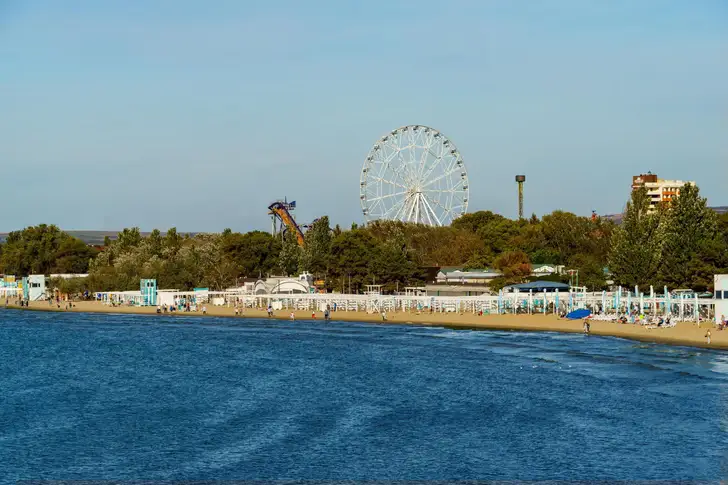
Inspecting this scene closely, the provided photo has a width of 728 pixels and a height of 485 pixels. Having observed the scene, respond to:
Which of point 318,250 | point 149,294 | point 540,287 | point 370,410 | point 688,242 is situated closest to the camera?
point 370,410

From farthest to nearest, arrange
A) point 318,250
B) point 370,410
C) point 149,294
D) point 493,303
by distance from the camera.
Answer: point 318,250, point 149,294, point 493,303, point 370,410

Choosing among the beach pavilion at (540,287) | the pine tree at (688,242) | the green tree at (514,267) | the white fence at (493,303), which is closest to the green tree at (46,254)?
the white fence at (493,303)

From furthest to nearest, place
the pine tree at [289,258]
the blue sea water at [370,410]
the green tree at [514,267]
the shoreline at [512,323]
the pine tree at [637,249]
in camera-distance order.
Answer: the pine tree at [289,258]
the green tree at [514,267]
the pine tree at [637,249]
the shoreline at [512,323]
the blue sea water at [370,410]

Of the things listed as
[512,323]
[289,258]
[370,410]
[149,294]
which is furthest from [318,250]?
[370,410]

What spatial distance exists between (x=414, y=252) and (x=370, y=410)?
92.8m

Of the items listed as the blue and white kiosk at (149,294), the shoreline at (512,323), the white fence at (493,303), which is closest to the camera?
the shoreline at (512,323)

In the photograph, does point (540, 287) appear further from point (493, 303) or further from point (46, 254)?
point (46, 254)

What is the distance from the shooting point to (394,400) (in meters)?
50.5

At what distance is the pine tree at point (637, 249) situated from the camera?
9631 cm

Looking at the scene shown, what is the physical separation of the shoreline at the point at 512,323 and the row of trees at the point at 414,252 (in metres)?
→ 12.0

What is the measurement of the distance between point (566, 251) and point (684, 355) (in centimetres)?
8342

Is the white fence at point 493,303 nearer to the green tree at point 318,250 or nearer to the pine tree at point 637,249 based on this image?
the pine tree at point 637,249

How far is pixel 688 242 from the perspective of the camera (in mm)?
94875

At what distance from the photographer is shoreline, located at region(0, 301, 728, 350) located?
7281 cm
